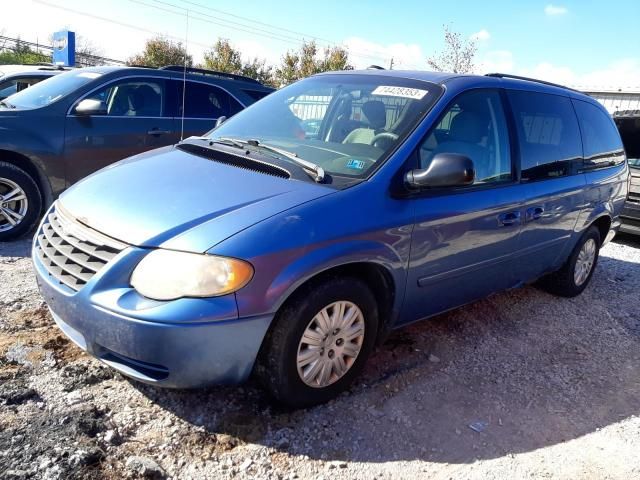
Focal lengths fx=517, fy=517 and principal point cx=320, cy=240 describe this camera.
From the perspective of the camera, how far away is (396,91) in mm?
3299

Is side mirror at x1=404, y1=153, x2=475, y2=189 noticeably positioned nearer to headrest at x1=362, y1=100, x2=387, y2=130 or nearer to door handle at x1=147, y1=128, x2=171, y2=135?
headrest at x1=362, y1=100, x2=387, y2=130

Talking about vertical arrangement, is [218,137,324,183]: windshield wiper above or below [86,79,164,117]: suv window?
below

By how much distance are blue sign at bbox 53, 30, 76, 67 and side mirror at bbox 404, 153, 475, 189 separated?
16.1 meters

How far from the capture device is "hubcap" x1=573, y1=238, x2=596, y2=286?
4.83 metres

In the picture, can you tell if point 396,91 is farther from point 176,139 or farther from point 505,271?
point 176,139

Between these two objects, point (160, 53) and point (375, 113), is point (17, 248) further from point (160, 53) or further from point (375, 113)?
point (160, 53)

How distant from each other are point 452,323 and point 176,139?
387 cm

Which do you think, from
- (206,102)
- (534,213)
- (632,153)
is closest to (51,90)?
(206,102)

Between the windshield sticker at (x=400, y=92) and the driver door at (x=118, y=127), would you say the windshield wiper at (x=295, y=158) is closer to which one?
the windshield sticker at (x=400, y=92)

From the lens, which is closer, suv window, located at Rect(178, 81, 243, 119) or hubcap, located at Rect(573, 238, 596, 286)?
hubcap, located at Rect(573, 238, 596, 286)

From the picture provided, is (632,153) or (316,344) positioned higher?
(632,153)

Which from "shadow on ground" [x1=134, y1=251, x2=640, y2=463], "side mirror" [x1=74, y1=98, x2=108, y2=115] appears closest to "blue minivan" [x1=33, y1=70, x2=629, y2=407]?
"shadow on ground" [x1=134, y1=251, x2=640, y2=463]

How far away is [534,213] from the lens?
3.73 m

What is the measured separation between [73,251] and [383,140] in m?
1.75
